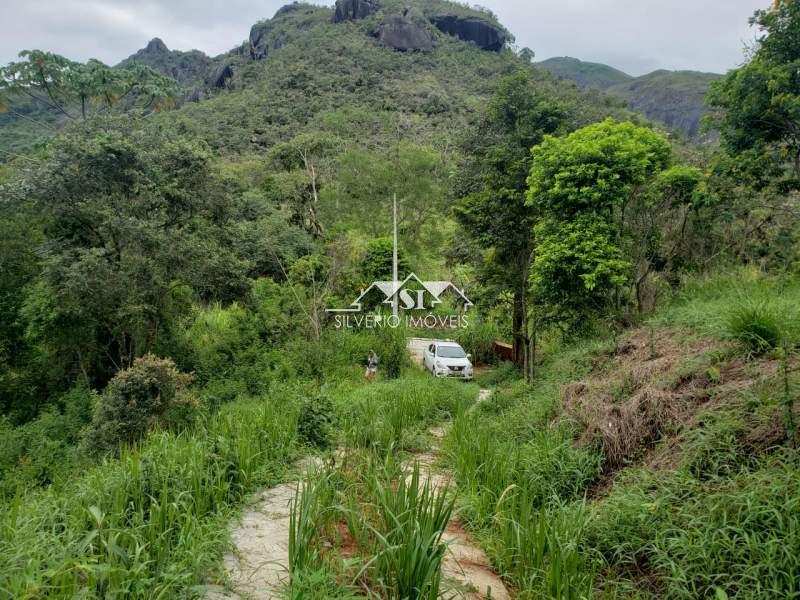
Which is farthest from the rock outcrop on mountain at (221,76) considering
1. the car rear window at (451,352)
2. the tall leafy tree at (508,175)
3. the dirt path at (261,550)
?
the dirt path at (261,550)

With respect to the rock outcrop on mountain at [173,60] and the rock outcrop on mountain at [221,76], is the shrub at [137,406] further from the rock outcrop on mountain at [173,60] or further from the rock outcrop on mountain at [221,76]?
the rock outcrop on mountain at [173,60]

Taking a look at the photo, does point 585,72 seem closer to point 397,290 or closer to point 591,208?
point 397,290

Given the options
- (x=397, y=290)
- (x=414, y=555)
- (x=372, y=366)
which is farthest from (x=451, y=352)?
(x=414, y=555)

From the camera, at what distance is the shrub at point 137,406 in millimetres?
6910

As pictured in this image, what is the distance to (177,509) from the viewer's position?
126 inches

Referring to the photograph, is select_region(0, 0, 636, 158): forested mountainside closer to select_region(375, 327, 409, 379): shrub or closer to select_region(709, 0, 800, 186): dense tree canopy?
select_region(375, 327, 409, 379): shrub

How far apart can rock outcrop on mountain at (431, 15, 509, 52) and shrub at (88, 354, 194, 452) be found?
7159cm

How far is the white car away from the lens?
13.2 m

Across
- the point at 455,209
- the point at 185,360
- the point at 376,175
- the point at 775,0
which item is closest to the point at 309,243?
the point at 376,175

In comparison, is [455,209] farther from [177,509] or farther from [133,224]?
[177,509]

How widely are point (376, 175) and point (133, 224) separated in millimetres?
12987

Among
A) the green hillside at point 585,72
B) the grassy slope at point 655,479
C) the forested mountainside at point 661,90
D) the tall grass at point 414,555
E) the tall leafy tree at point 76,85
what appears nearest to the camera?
the tall grass at point 414,555

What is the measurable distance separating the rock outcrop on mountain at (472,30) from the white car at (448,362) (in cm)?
6514

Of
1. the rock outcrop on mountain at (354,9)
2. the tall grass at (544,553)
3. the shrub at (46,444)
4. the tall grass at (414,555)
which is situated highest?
the rock outcrop on mountain at (354,9)
